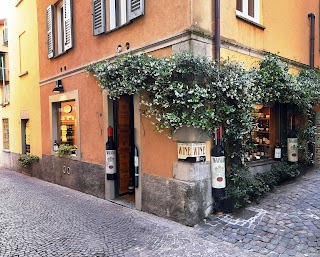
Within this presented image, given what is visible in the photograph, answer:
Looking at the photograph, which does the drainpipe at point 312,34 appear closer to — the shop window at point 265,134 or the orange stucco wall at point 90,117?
the shop window at point 265,134

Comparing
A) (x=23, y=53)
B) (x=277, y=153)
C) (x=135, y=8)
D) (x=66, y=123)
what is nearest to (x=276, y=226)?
(x=277, y=153)

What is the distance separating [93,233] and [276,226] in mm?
3108

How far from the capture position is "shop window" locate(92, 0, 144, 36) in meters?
6.51

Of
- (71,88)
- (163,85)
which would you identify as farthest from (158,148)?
(71,88)

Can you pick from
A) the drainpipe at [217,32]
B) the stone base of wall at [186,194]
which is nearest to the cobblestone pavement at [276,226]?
the stone base of wall at [186,194]

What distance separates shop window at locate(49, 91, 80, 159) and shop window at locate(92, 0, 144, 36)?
7.17ft

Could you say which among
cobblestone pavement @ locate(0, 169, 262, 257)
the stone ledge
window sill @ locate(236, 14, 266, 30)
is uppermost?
window sill @ locate(236, 14, 266, 30)

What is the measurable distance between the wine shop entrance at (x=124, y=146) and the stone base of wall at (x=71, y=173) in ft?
1.64

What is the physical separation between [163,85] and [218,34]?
1.54 meters

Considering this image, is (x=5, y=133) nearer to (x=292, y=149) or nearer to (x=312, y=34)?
(x=292, y=149)

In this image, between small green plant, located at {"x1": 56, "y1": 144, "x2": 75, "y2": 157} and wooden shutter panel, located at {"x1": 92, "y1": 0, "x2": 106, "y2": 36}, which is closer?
wooden shutter panel, located at {"x1": 92, "y1": 0, "x2": 106, "y2": 36}

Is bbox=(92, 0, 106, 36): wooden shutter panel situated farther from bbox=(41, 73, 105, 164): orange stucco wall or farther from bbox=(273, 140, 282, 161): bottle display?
bbox=(273, 140, 282, 161): bottle display

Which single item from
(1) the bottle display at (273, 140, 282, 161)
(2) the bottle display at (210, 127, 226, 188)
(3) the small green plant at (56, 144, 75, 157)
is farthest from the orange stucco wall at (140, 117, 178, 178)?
(3) the small green plant at (56, 144, 75, 157)

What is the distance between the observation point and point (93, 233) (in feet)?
16.9
